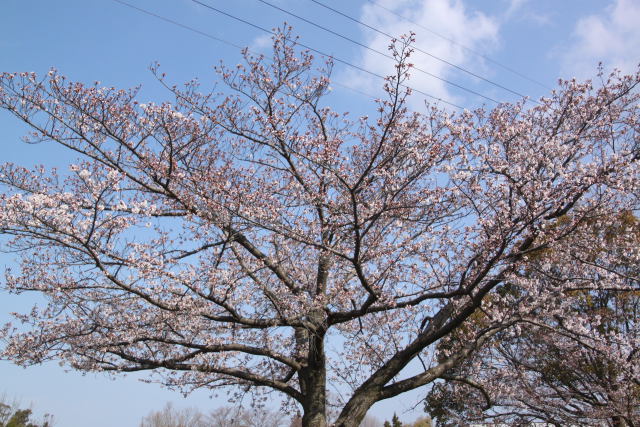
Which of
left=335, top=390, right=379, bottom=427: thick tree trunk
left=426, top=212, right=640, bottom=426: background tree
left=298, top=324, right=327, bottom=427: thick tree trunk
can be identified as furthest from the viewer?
left=426, top=212, right=640, bottom=426: background tree

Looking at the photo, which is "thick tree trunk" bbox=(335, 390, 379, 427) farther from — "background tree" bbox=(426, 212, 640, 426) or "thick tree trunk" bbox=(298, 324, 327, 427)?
"background tree" bbox=(426, 212, 640, 426)

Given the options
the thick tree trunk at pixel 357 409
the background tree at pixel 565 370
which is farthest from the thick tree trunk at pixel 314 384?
the background tree at pixel 565 370

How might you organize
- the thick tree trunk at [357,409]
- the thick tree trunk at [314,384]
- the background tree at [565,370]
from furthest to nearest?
the background tree at [565,370] < the thick tree trunk at [314,384] < the thick tree trunk at [357,409]

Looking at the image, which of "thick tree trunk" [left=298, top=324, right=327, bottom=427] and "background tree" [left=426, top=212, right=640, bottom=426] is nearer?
"thick tree trunk" [left=298, top=324, right=327, bottom=427]

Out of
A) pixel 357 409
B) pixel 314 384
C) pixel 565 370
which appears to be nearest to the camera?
pixel 357 409

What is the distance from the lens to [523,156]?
7473 millimetres

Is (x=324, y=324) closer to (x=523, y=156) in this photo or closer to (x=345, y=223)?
(x=345, y=223)

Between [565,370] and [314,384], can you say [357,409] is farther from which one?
[565,370]

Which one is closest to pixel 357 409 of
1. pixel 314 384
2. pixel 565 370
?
pixel 314 384

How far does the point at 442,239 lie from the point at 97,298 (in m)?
5.52

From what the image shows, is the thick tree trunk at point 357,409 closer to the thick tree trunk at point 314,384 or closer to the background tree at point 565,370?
the thick tree trunk at point 314,384

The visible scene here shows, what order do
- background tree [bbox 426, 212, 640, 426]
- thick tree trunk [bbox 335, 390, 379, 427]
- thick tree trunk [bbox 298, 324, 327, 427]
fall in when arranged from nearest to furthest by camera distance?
1. thick tree trunk [bbox 335, 390, 379, 427]
2. thick tree trunk [bbox 298, 324, 327, 427]
3. background tree [bbox 426, 212, 640, 426]

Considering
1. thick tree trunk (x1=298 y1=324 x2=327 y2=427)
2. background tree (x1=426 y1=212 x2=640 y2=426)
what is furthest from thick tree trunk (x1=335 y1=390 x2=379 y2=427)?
background tree (x1=426 y1=212 x2=640 y2=426)

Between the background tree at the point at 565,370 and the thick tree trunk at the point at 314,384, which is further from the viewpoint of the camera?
the background tree at the point at 565,370
